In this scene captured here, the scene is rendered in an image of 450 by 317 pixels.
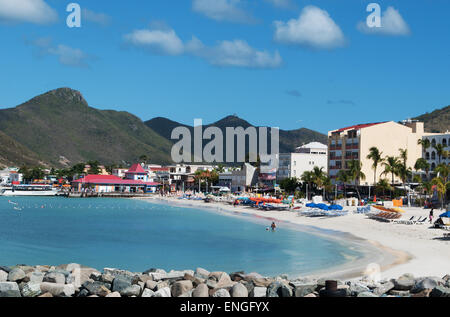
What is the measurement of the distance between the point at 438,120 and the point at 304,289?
7082 inches

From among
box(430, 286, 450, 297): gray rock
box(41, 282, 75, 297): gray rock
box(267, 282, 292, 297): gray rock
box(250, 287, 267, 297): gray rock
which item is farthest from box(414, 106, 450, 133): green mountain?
box(41, 282, 75, 297): gray rock

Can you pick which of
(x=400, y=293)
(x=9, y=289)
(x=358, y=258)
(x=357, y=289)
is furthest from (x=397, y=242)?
(x=9, y=289)

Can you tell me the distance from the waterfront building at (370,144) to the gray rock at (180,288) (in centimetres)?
7800

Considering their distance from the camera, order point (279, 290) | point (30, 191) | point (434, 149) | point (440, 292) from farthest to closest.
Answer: point (30, 191) < point (434, 149) < point (279, 290) < point (440, 292)

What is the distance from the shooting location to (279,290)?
1838 cm

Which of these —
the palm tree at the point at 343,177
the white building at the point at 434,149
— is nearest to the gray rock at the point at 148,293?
the palm tree at the point at 343,177

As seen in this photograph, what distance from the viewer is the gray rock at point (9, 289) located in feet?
60.6

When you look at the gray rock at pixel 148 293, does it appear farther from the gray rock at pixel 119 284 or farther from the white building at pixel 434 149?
the white building at pixel 434 149

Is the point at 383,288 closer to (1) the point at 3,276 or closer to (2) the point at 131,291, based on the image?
(2) the point at 131,291

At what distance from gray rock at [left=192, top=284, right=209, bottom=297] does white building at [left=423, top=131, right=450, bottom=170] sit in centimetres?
7924

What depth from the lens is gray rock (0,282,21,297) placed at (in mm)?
18469

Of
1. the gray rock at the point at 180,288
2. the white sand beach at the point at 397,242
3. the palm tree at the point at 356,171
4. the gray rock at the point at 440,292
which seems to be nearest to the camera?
the gray rock at the point at 440,292

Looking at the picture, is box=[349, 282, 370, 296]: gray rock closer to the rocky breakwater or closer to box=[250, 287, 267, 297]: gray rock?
the rocky breakwater

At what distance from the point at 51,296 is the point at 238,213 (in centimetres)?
6334
